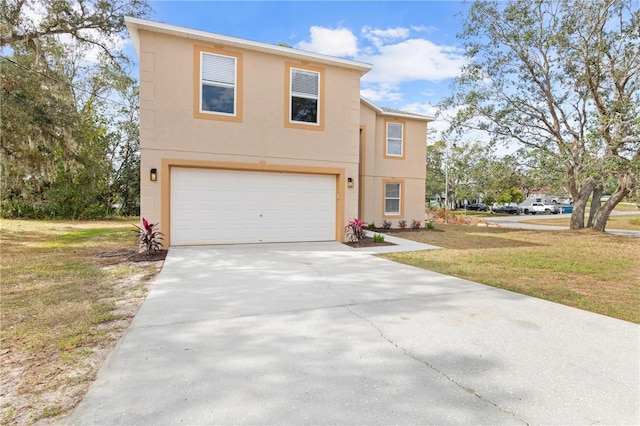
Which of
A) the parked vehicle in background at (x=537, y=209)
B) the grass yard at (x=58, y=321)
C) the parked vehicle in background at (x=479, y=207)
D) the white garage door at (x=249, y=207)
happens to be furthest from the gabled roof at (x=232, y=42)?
the parked vehicle in background at (x=479, y=207)

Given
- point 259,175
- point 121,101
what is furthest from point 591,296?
point 121,101

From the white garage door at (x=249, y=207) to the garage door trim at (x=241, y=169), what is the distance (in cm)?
14

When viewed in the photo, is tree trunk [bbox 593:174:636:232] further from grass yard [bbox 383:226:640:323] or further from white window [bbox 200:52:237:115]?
white window [bbox 200:52:237:115]

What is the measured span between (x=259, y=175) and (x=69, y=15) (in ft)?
26.3

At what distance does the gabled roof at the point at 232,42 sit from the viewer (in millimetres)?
7928

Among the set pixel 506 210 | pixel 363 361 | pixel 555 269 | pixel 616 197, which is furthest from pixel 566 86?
pixel 506 210

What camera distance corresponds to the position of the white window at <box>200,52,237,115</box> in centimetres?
862

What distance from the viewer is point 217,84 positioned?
876 cm

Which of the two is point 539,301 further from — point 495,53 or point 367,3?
point 495,53

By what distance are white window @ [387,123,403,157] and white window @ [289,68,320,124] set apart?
6082 millimetres

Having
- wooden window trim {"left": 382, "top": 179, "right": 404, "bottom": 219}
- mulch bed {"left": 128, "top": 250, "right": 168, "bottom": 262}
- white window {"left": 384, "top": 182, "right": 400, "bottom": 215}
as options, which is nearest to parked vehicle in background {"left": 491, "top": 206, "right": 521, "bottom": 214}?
wooden window trim {"left": 382, "top": 179, "right": 404, "bottom": 219}

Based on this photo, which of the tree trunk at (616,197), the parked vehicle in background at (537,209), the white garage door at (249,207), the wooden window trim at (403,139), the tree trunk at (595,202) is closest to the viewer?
the white garage door at (249,207)

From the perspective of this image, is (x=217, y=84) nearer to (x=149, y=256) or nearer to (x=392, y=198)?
(x=149, y=256)

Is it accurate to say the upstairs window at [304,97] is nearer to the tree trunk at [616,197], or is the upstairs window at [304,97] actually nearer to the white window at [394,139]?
the white window at [394,139]
